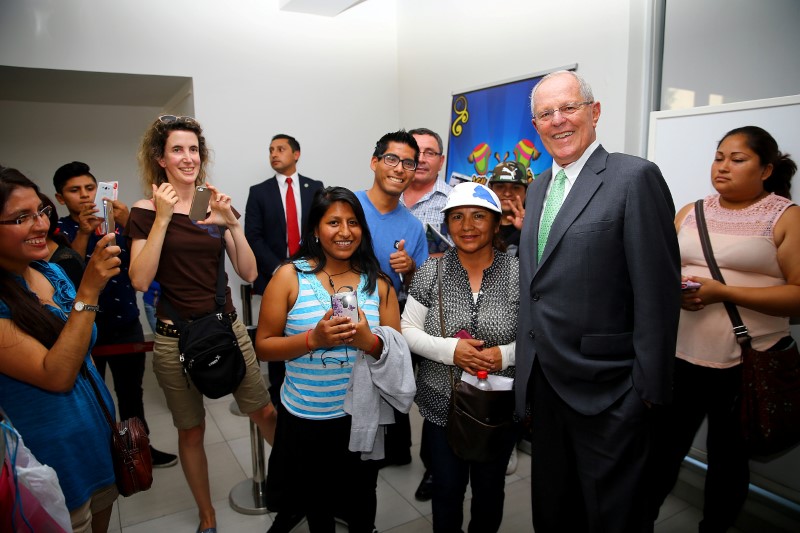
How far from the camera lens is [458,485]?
191cm

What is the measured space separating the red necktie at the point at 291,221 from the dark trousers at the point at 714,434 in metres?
3.03

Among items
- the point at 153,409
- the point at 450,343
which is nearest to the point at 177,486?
the point at 153,409

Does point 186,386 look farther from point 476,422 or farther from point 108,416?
point 476,422

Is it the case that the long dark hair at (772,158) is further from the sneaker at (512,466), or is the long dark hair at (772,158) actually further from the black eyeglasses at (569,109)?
the sneaker at (512,466)

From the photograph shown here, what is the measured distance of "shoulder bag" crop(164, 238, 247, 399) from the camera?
6.42 feet

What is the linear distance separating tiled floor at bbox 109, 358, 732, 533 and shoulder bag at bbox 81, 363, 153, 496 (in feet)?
3.23

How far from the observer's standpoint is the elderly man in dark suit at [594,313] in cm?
153

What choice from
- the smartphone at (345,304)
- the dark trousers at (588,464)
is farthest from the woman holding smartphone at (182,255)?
the dark trousers at (588,464)

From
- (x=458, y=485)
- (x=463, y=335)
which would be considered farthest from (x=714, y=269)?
(x=458, y=485)

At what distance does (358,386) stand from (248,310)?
271 cm

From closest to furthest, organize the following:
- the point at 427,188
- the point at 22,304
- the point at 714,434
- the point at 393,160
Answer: the point at 22,304, the point at 714,434, the point at 393,160, the point at 427,188

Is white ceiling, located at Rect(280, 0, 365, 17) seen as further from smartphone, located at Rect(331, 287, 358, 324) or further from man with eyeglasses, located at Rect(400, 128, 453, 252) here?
smartphone, located at Rect(331, 287, 358, 324)

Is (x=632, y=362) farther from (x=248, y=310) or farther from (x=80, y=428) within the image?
(x=248, y=310)

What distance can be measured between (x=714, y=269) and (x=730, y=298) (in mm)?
154
